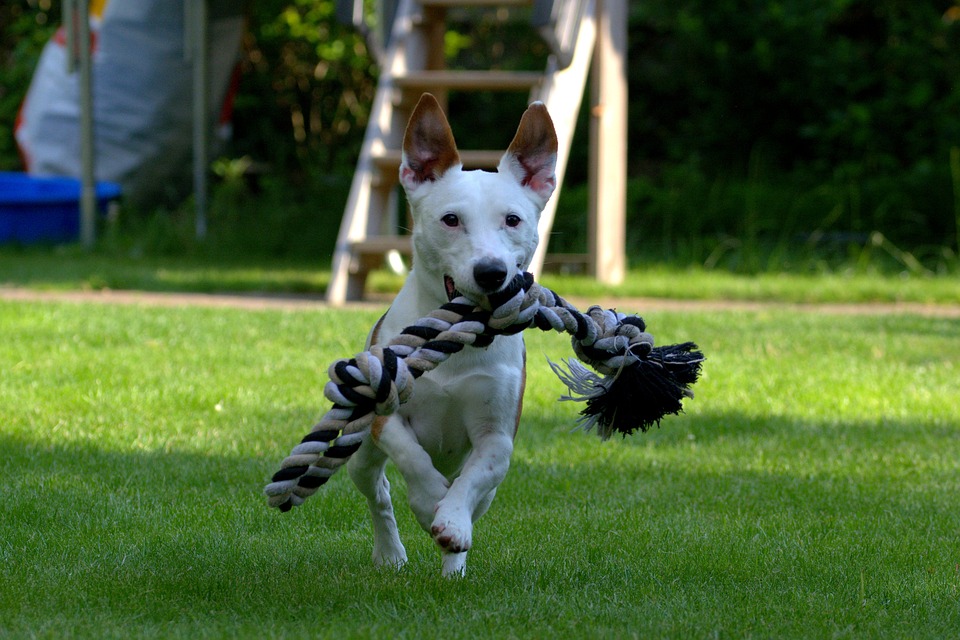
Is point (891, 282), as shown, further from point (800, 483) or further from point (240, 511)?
point (240, 511)

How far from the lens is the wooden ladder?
26.9ft

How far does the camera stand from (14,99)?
47.6 ft

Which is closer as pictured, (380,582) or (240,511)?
(380,582)

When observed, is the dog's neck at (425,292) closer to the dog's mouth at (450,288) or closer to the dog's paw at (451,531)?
the dog's mouth at (450,288)

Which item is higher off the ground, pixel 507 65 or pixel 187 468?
pixel 507 65

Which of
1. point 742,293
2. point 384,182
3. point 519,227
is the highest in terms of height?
point 519,227

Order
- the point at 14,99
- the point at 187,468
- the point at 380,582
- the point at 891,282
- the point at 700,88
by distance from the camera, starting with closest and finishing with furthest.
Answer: the point at 380,582, the point at 187,468, the point at 891,282, the point at 700,88, the point at 14,99

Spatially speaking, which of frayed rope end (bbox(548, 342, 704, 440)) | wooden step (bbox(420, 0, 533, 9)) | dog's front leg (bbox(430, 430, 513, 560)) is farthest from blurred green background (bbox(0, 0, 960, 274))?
dog's front leg (bbox(430, 430, 513, 560))

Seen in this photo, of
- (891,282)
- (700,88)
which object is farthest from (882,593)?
(700,88)

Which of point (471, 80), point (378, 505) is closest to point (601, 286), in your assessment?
point (471, 80)

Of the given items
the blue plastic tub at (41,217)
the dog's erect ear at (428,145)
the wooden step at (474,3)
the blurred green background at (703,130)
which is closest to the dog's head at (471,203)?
the dog's erect ear at (428,145)

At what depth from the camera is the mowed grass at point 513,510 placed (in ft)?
9.44

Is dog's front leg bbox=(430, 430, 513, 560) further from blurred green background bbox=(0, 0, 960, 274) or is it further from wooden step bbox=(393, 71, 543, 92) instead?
blurred green background bbox=(0, 0, 960, 274)

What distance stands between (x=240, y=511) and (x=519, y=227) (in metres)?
1.27
